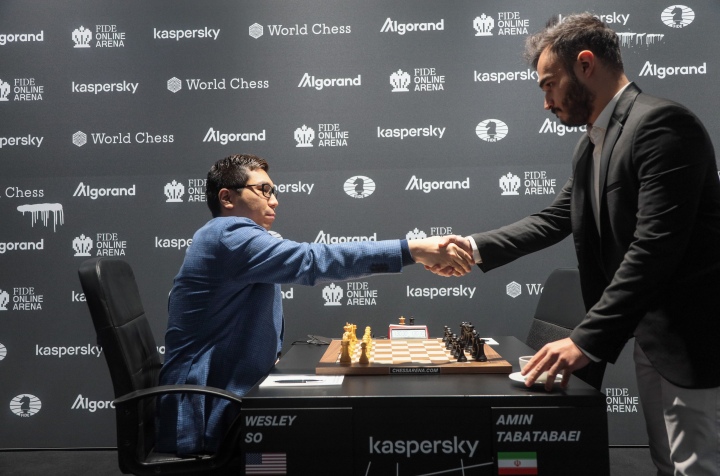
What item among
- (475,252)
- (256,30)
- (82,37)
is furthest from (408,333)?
(82,37)

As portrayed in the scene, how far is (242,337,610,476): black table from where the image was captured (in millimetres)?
1500

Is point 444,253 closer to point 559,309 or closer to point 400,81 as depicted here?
point 559,309

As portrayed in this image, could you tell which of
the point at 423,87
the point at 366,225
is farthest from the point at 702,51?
the point at 366,225

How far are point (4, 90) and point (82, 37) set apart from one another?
2.21ft

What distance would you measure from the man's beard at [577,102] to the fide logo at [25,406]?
3861 mm

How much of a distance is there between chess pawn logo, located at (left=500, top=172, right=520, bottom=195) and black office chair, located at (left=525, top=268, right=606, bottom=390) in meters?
1.00

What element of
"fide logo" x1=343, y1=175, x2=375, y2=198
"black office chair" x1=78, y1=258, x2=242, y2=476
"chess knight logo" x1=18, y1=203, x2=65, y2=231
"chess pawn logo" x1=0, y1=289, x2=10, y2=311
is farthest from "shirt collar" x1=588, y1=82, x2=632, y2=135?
"chess pawn logo" x1=0, y1=289, x2=10, y2=311

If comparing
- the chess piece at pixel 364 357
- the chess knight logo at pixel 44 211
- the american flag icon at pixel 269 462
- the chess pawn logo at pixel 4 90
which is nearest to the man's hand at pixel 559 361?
the chess piece at pixel 364 357

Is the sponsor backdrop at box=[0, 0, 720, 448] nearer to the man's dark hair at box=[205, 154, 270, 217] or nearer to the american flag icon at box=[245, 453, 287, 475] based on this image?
the man's dark hair at box=[205, 154, 270, 217]

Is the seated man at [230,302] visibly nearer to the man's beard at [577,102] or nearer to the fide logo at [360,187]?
the man's beard at [577,102]

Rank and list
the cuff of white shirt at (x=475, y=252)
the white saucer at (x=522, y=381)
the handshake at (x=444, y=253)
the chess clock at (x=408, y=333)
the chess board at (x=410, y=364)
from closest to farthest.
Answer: the white saucer at (x=522, y=381)
the chess board at (x=410, y=364)
the handshake at (x=444, y=253)
the cuff of white shirt at (x=475, y=252)
the chess clock at (x=408, y=333)

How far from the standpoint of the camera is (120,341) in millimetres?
2078

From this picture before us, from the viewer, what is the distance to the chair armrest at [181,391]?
6.10ft

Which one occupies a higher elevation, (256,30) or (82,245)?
(256,30)
